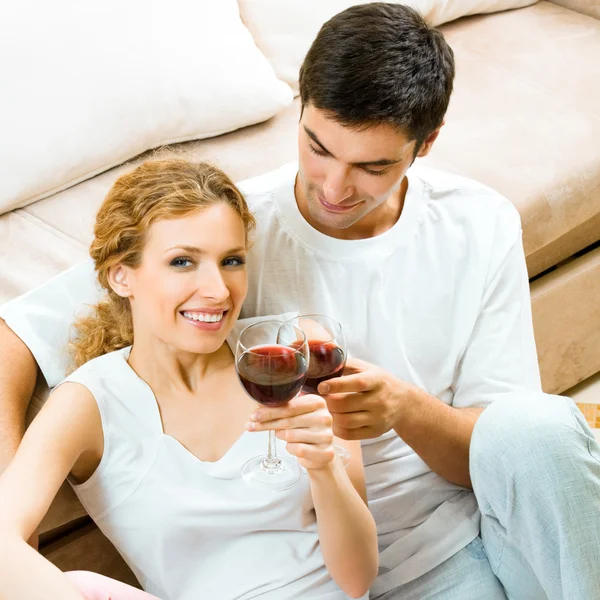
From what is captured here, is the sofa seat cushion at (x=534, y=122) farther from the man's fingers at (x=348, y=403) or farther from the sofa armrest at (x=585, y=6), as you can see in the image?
the man's fingers at (x=348, y=403)

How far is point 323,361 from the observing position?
1.45m

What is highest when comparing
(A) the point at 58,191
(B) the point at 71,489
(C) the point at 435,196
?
(C) the point at 435,196

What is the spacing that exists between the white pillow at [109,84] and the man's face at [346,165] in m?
0.63

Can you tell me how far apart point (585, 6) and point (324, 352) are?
2.24m

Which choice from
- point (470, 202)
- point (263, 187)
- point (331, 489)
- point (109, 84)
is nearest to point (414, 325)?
point (470, 202)

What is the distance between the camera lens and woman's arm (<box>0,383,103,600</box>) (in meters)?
1.39

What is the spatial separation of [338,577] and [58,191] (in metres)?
1.13

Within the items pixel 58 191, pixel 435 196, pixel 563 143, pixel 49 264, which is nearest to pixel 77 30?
pixel 58 191

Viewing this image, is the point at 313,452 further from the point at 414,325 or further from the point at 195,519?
the point at 414,325

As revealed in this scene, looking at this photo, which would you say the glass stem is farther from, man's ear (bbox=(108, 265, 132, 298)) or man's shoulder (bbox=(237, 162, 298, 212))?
man's shoulder (bbox=(237, 162, 298, 212))

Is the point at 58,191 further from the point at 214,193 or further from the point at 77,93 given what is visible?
the point at 214,193

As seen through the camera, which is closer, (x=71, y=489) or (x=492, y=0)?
(x=71, y=489)

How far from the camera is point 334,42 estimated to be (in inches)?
67.6

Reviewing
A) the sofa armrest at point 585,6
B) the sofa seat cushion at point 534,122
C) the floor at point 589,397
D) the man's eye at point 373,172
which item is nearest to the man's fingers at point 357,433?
the man's eye at point 373,172
